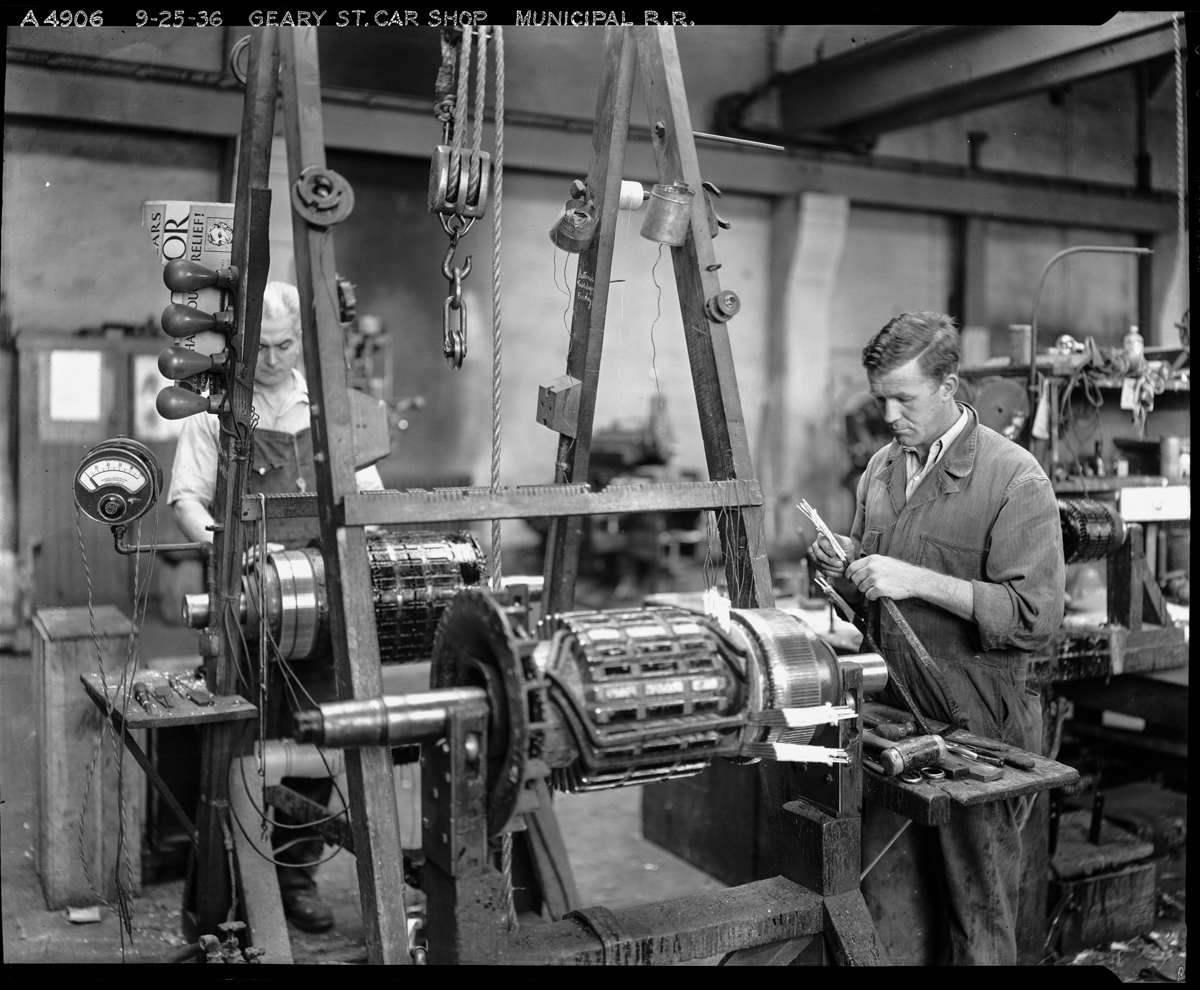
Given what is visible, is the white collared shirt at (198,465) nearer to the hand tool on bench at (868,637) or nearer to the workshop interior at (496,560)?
the workshop interior at (496,560)

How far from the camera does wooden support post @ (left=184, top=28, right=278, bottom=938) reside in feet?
7.72

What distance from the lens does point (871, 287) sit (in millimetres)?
9219

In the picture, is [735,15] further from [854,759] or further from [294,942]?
[294,942]

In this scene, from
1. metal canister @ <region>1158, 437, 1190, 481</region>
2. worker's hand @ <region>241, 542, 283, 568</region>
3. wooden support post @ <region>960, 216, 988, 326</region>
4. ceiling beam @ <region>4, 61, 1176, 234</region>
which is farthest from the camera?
wooden support post @ <region>960, 216, 988, 326</region>

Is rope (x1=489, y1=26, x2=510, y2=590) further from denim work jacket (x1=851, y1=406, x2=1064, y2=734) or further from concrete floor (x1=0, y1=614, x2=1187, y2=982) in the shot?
concrete floor (x1=0, y1=614, x2=1187, y2=982)

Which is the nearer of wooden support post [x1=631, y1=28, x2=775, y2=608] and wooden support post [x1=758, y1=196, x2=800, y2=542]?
wooden support post [x1=631, y1=28, x2=775, y2=608]

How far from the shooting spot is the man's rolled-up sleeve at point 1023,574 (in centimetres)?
232

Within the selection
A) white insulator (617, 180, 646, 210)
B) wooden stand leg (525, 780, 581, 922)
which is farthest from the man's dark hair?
wooden stand leg (525, 780, 581, 922)

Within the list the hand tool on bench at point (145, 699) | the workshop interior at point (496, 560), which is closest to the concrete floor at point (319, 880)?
the workshop interior at point (496, 560)

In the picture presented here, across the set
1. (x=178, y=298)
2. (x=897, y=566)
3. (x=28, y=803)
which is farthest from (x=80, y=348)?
(x=897, y=566)

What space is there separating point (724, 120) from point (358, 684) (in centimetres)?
705

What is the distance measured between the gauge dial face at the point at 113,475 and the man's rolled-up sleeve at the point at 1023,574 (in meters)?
1.94

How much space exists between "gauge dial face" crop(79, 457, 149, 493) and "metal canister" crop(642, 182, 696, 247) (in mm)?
1339

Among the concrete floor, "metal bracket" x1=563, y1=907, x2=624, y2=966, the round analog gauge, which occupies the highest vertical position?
the round analog gauge
